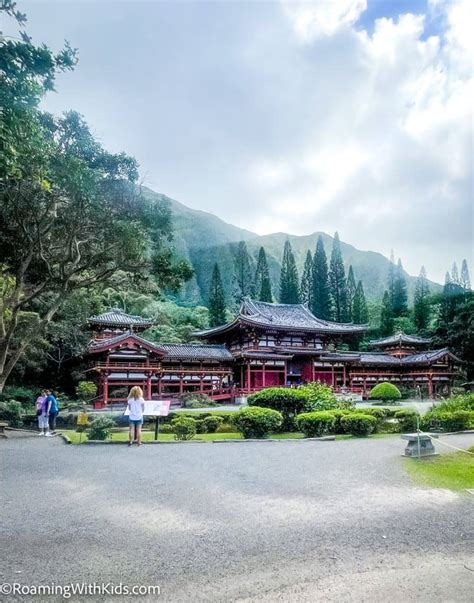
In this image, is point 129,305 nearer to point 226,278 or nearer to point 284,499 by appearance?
point 284,499

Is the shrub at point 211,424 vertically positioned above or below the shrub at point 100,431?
below

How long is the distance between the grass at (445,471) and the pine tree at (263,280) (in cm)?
5301

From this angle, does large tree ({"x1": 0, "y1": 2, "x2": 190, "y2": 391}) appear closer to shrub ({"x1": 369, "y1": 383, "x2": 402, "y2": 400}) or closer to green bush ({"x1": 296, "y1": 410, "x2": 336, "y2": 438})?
green bush ({"x1": 296, "y1": 410, "x2": 336, "y2": 438})

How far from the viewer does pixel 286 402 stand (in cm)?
1585

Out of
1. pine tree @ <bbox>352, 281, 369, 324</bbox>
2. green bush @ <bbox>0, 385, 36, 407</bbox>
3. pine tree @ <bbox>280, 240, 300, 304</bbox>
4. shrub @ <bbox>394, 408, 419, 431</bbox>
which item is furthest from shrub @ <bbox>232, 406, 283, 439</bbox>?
pine tree @ <bbox>352, 281, 369, 324</bbox>

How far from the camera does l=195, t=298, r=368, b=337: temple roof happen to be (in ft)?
108

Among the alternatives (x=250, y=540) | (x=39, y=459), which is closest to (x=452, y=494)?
(x=250, y=540)

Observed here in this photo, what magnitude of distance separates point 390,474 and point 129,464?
208 inches

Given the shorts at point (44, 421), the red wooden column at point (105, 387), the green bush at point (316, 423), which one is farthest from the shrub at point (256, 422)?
the red wooden column at point (105, 387)

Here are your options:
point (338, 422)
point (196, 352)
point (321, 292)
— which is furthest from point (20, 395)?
point (321, 292)

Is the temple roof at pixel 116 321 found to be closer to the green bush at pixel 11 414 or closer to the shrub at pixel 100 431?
the green bush at pixel 11 414

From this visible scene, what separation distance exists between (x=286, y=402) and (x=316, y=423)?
7.48 ft

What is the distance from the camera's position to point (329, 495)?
21.8 ft

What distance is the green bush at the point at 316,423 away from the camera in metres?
13.7
